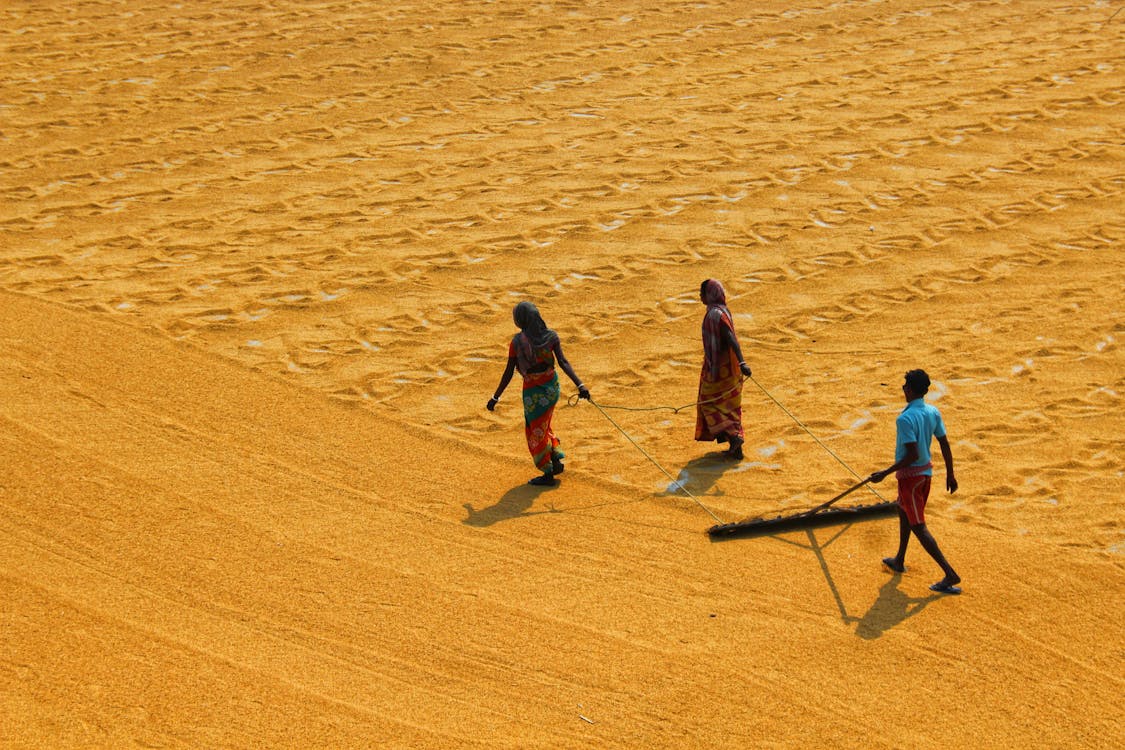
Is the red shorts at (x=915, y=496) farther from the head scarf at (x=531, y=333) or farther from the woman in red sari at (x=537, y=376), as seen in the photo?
the head scarf at (x=531, y=333)

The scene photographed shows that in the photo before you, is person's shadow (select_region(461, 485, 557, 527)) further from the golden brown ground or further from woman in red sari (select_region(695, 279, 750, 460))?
woman in red sari (select_region(695, 279, 750, 460))

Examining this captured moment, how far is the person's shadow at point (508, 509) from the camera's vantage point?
867 cm

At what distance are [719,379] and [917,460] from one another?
229cm

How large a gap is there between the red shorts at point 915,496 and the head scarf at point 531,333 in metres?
2.80

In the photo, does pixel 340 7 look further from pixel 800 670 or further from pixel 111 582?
pixel 800 670

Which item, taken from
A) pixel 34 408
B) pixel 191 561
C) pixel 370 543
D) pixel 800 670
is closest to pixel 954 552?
pixel 800 670

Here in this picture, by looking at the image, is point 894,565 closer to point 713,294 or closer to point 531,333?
point 713,294

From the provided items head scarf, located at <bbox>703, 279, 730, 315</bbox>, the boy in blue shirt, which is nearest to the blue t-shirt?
the boy in blue shirt

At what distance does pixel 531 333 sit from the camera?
28.6 ft

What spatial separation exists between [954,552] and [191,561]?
17.8 ft

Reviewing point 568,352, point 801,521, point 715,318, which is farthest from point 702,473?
point 568,352

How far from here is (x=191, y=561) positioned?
7.99 meters

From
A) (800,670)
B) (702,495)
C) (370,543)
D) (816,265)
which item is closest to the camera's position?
(800,670)

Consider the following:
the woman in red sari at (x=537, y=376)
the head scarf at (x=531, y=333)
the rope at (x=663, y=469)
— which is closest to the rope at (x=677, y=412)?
the rope at (x=663, y=469)
